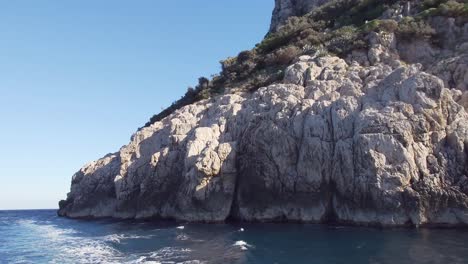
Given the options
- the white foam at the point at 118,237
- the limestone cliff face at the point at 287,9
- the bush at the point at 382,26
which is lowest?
the white foam at the point at 118,237

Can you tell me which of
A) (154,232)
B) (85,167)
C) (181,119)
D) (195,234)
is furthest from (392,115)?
(85,167)

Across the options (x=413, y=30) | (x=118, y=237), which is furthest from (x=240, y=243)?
(x=413, y=30)

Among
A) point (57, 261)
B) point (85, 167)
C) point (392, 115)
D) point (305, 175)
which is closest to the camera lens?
point (57, 261)

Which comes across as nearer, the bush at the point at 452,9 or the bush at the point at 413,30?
the bush at the point at 452,9

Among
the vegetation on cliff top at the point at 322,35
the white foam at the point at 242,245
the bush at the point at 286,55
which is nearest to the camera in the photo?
the white foam at the point at 242,245

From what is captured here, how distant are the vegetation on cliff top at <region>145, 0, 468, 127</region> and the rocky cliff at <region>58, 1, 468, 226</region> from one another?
1.03m

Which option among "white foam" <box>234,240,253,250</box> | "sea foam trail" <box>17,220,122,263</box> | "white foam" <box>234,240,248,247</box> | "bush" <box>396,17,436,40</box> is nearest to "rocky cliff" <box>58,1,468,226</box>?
"bush" <box>396,17,436,40</box>

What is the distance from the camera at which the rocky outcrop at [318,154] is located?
99.9 feet

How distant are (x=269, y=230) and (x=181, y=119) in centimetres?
1867

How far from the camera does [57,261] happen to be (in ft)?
84.2

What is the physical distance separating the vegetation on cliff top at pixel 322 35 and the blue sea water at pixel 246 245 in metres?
22.2

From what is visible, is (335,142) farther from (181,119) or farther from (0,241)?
(0,241)

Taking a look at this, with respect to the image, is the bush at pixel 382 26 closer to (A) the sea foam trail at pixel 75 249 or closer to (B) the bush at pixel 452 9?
(B) the bush at pixel 452 9

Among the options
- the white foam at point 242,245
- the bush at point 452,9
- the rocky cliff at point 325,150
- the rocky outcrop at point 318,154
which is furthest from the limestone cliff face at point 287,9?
the white foam at point 242,245
